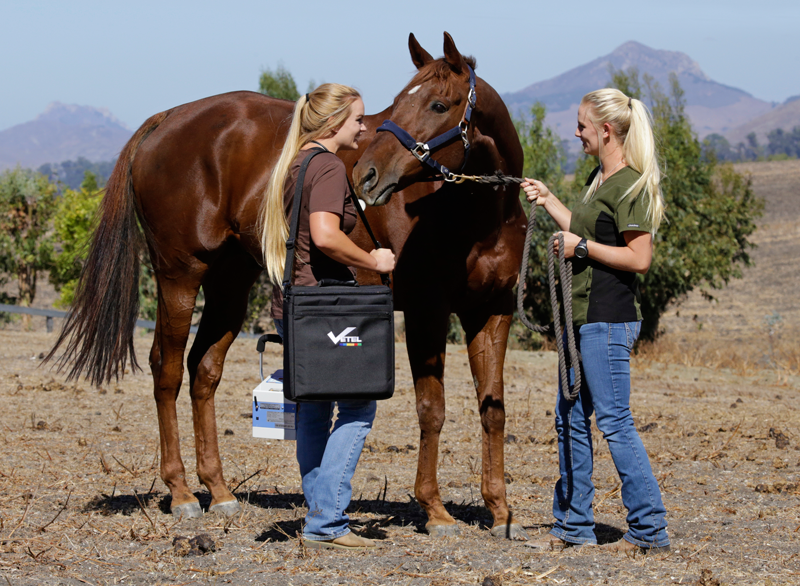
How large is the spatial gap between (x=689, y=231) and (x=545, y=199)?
13576 mm

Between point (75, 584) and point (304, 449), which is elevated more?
point (304, 449)

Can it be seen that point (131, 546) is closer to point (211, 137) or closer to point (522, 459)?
point (211, 137)

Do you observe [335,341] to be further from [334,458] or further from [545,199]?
[545,199]

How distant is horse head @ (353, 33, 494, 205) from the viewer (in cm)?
345

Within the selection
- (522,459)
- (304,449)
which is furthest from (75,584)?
(522,459)

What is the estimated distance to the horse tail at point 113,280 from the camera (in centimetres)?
451

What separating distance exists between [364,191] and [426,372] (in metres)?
1.05

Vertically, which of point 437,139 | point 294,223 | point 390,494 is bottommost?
point 390,494

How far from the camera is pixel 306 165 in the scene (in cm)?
309

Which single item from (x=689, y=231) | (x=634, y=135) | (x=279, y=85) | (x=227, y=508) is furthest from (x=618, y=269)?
(x=279, y=85)

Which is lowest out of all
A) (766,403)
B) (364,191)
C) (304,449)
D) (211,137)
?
(766,403)

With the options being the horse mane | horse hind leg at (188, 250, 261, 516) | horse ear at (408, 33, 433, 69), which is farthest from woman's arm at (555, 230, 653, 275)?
horse hind leg at (188, 250, 261, 516)

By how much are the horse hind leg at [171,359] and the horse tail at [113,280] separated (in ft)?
0.93

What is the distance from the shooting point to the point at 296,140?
327 centimetres
